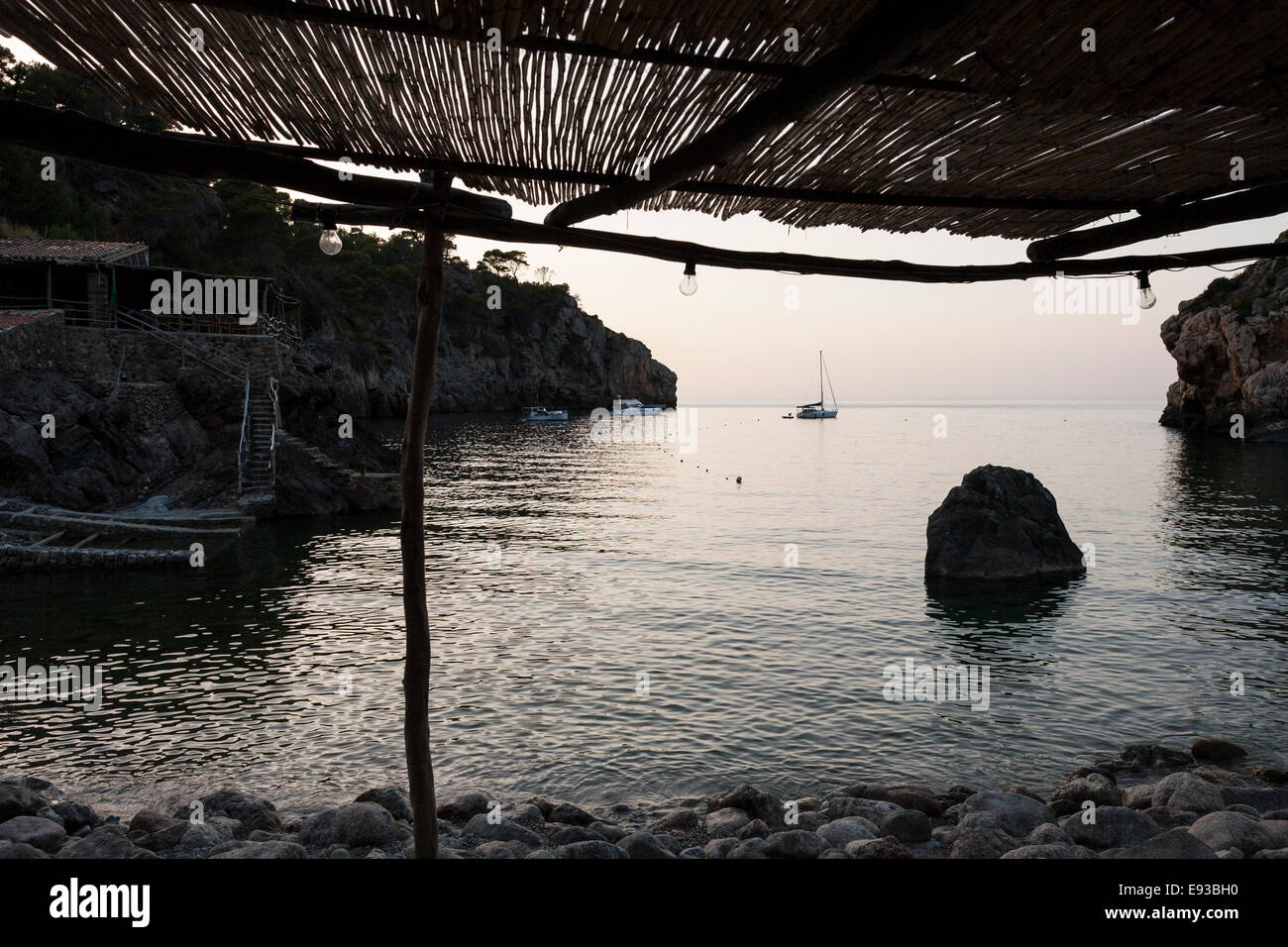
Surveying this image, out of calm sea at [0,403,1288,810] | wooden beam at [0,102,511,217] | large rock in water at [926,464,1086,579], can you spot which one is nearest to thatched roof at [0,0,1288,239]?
wooden beam at [0,102,511,217]

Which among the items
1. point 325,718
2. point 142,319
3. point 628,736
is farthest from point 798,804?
point 142,319

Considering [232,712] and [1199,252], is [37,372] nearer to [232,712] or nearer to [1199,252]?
[232,712]

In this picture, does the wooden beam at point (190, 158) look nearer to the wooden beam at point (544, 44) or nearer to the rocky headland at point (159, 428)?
the wooden beam at point (544, 44)

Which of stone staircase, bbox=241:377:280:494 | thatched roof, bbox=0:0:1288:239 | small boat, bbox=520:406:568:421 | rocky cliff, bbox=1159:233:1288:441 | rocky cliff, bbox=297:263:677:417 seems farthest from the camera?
small boat, bbox=520:406:568:421

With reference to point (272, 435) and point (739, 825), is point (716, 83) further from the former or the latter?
point (272, 435)

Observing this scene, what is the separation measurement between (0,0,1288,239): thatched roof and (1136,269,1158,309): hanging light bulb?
1.03 meters

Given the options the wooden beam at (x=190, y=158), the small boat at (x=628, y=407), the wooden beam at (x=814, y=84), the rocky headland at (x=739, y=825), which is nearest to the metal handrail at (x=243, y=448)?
the rocky headland at (x=739, y=825)

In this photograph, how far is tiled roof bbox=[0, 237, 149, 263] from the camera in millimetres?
36750

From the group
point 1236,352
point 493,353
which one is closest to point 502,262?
point 493,353

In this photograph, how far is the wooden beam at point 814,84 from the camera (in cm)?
306

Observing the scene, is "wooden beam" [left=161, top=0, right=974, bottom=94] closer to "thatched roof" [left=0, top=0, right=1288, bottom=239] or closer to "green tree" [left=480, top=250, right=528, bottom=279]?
"thatched roof" [left=0, top=0, right=1288, bottom=239]

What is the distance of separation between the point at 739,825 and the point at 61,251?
4197cm

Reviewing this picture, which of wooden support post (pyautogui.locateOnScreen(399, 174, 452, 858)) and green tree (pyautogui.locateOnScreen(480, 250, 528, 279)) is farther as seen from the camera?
green tree (pyautogui.locateOnScreen(480, 250, 528, 279))

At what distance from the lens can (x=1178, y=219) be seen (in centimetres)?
567
